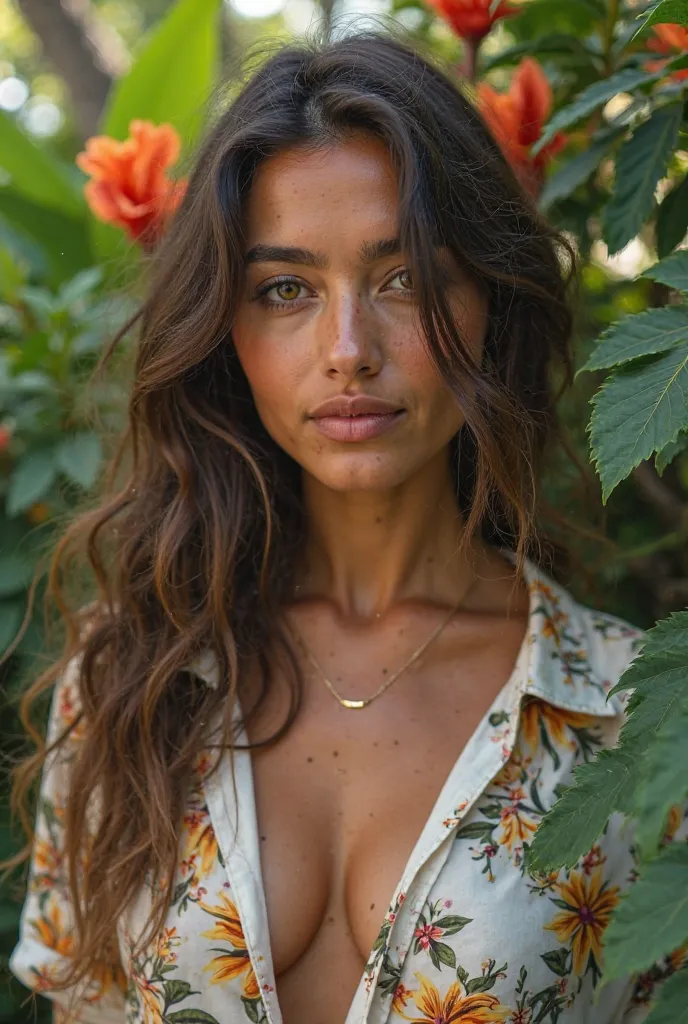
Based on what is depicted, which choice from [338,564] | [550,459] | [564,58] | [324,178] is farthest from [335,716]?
[564,58]

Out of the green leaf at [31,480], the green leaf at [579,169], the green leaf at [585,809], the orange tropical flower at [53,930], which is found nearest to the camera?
the green leaf at [585,809]

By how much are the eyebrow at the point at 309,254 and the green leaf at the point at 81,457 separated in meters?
0.58

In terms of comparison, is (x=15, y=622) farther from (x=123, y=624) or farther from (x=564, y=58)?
(x=564, y=58)

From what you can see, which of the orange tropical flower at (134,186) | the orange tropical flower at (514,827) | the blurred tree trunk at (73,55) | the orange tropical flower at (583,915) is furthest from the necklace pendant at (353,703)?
the blurred tree trunk at (73,55)

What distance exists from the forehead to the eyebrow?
12mm

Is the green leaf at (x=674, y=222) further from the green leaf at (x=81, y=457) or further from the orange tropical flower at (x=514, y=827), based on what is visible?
the green leaf at (x=81, y=457)

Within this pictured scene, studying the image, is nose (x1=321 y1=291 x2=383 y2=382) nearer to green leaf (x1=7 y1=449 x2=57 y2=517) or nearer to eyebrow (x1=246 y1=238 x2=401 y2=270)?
eyebrow (x1=246 y1=238 x2=401 y2=270)

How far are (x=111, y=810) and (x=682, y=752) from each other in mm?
1027

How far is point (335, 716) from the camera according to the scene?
5.24 ft

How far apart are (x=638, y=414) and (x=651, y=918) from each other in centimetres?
47

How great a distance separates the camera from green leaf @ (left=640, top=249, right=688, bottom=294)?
1.08m

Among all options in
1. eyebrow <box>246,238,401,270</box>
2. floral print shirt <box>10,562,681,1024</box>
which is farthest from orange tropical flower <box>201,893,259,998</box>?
eyebrow <box>246,238,401,270</box>

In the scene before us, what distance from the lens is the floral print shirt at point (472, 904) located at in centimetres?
136

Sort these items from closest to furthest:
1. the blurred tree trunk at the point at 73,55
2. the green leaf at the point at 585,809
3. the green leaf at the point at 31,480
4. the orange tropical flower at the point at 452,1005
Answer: the green leaf at the point at 585,809 → the orange tropical flower at the point at 452,1005 → the green leaf at the point at 31,480 → the blurred tree trunk at the point at 73,55
